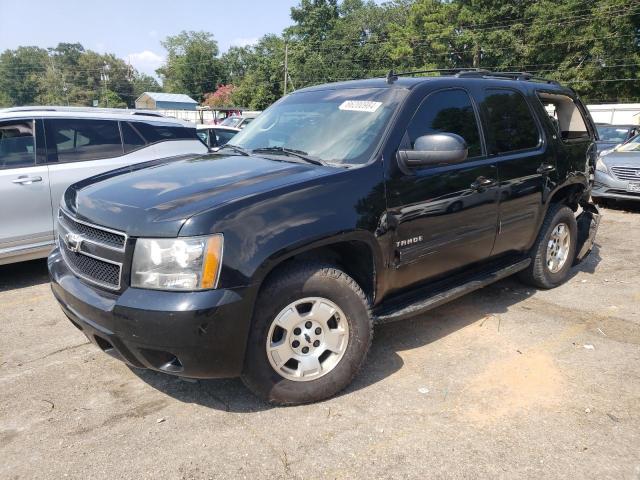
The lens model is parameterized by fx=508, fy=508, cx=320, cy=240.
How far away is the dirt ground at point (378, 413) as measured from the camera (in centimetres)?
255

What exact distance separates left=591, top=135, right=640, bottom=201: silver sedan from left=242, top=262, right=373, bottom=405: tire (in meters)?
8.05

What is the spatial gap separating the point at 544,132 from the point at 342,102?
2084 mm

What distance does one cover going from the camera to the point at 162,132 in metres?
6.43

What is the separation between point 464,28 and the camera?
4816 centimetres

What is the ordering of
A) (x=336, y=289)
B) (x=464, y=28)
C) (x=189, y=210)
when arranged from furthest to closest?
1. (x=464, y=28)
2. (x=336, y=289)
3. (x=189, y=210)

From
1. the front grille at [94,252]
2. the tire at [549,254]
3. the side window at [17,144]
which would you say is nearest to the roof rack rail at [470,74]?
the tire at [549,254]

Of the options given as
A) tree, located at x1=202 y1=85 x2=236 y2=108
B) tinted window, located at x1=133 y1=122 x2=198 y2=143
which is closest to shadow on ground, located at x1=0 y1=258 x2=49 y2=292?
tinted window, located at x1=133 y1=122 x2=198 y2=143

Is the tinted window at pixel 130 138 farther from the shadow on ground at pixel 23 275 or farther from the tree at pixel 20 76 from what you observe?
the tree at pixel 20 76

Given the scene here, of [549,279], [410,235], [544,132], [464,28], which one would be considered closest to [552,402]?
[410,235]

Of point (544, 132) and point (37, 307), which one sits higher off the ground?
point (544, 132)

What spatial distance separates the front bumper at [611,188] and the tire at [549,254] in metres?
4.87

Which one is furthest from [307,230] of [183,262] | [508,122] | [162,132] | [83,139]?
[162,132]

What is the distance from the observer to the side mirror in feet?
10.5

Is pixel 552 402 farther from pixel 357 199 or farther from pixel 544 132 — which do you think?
pixel 544 132
